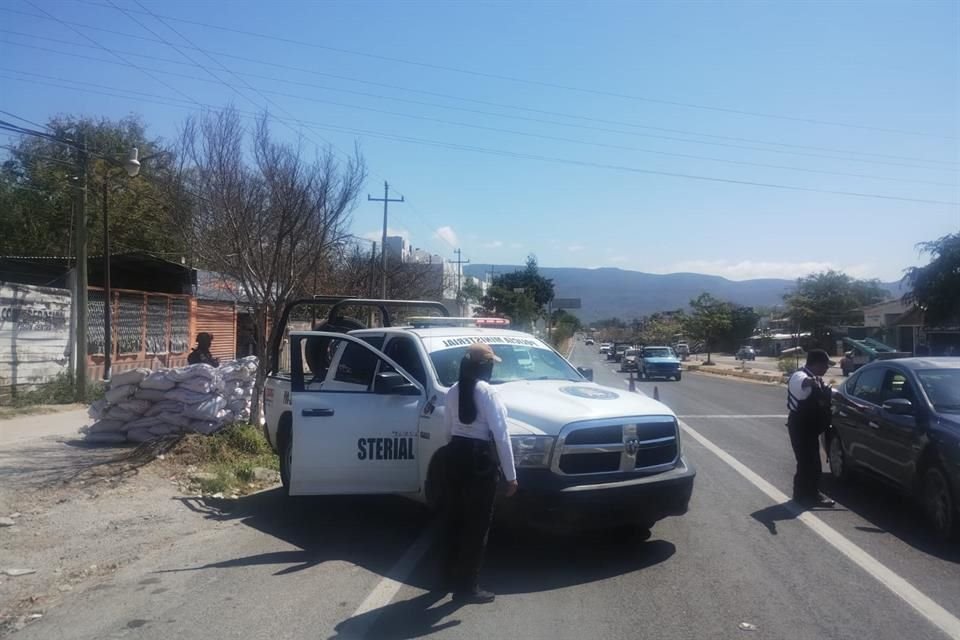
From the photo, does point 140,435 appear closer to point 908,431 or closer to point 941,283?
point 908,431

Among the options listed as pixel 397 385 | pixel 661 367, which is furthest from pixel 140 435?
pixel 661 367

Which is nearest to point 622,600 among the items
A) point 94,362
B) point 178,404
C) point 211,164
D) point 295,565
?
point 295,565

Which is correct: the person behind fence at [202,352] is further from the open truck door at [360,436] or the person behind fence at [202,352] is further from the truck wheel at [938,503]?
the truck wheel at [938,503]

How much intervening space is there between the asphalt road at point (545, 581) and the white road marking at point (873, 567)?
2 centimetres

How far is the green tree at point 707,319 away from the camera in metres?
63.3

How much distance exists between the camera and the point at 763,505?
29.3ft

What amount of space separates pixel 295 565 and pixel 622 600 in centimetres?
264

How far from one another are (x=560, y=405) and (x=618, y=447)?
1.82 feet

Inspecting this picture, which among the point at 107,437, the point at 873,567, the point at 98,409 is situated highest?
the point at 98,409

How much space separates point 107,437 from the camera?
12.2 m

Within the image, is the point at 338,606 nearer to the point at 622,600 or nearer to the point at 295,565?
the point at 295,565

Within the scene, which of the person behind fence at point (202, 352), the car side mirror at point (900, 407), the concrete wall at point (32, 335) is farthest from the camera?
the concrete wall at point (32, 335)

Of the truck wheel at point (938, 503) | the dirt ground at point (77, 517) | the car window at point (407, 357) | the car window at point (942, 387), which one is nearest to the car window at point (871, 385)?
the car window at point (942, 387)

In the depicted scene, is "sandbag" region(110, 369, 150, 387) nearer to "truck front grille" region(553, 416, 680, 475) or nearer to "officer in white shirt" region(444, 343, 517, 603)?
"officer in white shirt" region(444, 343, 517, 603)
